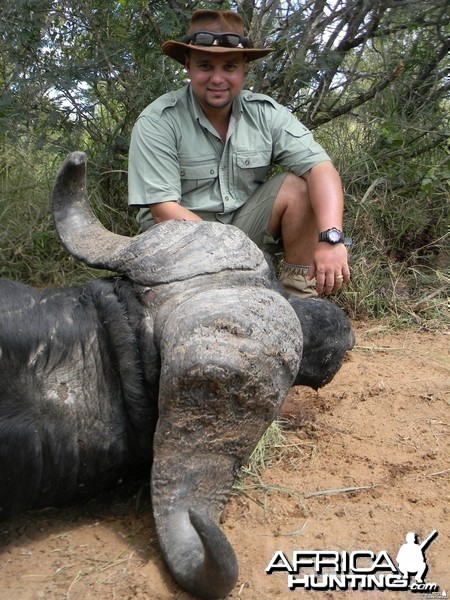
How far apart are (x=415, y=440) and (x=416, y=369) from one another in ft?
2.53

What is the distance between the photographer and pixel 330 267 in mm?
3109

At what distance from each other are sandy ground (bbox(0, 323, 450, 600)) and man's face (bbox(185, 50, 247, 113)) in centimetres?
157

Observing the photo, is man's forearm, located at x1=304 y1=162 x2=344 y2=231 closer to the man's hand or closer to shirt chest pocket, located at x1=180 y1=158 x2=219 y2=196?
the man's hand

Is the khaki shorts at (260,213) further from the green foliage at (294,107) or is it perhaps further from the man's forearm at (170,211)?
the green foliage at (294,107)

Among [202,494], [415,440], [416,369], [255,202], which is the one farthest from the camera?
[255,202]

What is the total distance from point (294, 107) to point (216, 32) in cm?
131

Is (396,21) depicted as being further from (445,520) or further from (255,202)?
(445,520)

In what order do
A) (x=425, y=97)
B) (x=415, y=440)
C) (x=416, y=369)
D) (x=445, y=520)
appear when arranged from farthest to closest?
(x=425, y=97) → (x=416, y=369) → (x=415, y=440) → (x=445, y=520)

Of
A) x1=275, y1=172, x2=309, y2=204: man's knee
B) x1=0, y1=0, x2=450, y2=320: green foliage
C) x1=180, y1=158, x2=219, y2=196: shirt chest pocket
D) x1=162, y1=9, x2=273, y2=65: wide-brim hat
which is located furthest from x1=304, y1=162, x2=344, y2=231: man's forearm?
x1=0, y1=0, x2=450, y2=320: green foliage

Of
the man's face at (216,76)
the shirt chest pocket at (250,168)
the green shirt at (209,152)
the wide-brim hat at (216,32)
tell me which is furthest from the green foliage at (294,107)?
the shirt chest pocket at (250,168)

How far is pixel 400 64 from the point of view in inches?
187

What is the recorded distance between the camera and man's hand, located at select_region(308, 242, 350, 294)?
3105 mm

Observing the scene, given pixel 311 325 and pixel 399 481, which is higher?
pixel 311 325

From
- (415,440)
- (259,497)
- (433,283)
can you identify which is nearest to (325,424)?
(415,440)
